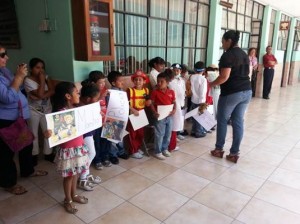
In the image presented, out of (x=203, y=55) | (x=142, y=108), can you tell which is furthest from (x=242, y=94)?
(x=203, y=55)

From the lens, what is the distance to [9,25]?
336 cm

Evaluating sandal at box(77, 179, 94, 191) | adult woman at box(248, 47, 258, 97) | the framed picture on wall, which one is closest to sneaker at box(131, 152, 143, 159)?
sandal at box(77, 179, 94, 191)

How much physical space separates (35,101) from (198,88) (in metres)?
2.18

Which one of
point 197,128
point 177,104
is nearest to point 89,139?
point 177,104

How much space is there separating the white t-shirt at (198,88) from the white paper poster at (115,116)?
1353 millimetres

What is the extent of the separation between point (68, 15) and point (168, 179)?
201 cm

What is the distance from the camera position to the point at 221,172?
106 inches

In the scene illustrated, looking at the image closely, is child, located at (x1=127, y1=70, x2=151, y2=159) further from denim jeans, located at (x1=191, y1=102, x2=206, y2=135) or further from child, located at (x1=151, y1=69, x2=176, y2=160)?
denim jeans, located at (x1=191, y1=102, x2=206, y2=135)

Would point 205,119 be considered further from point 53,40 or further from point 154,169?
point 53,40

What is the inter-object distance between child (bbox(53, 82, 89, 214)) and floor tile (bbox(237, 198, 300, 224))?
1.35 m

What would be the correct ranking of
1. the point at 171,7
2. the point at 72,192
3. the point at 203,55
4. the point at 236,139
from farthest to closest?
the point at 203,55
the point at 171,7
the point at 236,139
the point at 72,192

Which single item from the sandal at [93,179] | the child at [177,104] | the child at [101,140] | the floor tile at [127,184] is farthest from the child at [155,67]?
the sandal at [93,179]

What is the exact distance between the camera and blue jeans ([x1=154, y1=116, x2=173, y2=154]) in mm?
2977

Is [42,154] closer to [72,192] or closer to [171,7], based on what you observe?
[72,192]
